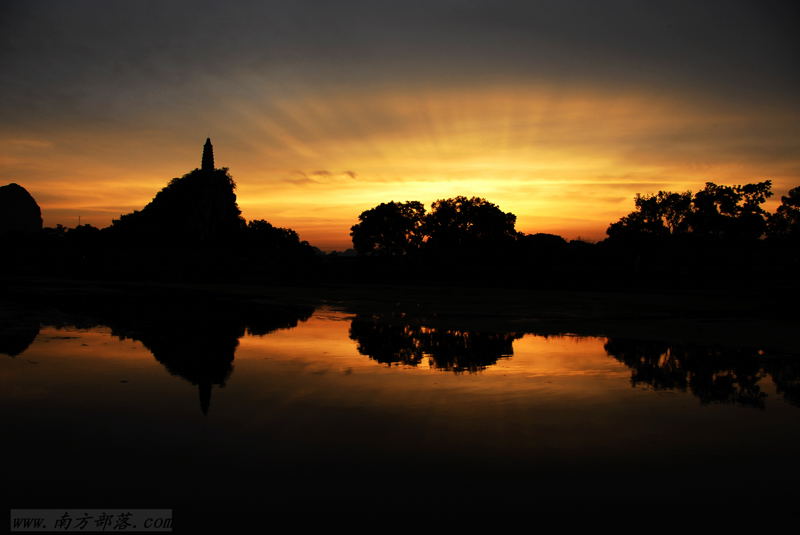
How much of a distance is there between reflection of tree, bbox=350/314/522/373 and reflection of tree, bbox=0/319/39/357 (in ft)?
25.4

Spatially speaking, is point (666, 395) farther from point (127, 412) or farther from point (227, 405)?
point (127, 412)

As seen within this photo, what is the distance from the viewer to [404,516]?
4715mm

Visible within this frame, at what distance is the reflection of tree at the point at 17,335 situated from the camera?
12.6 metres

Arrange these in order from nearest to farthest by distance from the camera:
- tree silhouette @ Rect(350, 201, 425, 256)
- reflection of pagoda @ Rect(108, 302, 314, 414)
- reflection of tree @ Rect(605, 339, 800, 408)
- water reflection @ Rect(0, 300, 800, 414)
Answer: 1. reflection of tree @ Rect(605, 339, 800, 408)
2. water reflection @ Rect(0, 300, 800, 414)
3. reflection of pagoda @ Rect(108, 302, 314, 414)
4. tree silhouette @ Rect(350, 201, 425, 256)

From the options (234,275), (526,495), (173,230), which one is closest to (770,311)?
(526,495)

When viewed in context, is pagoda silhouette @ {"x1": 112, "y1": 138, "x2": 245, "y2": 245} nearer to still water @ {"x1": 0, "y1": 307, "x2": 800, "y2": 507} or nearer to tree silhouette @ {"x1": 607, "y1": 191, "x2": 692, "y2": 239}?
tree silhouette @ {"x1": 607, "y1": 191, "x2": 692, "y2": 239}

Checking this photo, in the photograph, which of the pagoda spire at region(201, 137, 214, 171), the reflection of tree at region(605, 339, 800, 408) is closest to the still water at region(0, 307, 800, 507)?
the reflection of tree at region(605, 339, 800, 408)

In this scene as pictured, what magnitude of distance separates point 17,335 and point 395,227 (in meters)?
76.6

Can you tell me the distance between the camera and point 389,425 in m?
7.24

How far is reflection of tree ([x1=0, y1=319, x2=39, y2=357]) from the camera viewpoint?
1257 centimetres

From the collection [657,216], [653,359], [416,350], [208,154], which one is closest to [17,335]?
[416,350]

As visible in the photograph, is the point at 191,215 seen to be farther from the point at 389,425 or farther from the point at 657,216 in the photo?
the point at 389,425

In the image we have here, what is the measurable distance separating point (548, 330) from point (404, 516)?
14.1 meters

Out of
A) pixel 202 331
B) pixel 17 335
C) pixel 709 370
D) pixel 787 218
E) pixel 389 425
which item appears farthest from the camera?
pixel 787 218
